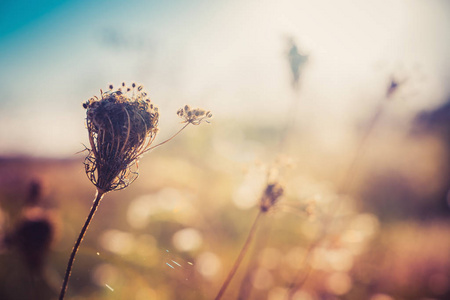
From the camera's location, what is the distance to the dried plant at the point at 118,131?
5.94 ft

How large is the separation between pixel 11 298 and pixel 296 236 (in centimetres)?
666

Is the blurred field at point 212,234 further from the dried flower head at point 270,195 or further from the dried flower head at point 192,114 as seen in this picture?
the dried flower head at point 192,114

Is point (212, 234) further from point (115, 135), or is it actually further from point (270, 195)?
point (115, 135)

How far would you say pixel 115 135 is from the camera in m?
1.84

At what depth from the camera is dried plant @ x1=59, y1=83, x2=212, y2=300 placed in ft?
5.94

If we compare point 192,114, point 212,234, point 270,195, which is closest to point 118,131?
point 192,114

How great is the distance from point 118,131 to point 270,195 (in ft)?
Answer: 6.09

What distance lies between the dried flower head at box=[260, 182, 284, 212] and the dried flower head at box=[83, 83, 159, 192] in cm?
162

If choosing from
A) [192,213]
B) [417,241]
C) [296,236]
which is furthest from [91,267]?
[417,241]

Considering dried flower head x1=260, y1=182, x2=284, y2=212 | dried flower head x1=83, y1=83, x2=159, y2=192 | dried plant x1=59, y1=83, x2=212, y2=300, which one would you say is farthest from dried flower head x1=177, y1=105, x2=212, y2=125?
dried flower head x1=260, y1=182, x2=284, y2=212

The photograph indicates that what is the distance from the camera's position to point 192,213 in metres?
5.85

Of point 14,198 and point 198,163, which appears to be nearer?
point 14,198

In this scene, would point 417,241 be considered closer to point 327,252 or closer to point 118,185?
point 327,252

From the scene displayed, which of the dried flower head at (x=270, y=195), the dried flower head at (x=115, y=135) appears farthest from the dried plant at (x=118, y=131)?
the dried flower head at (x=270, y=195)
